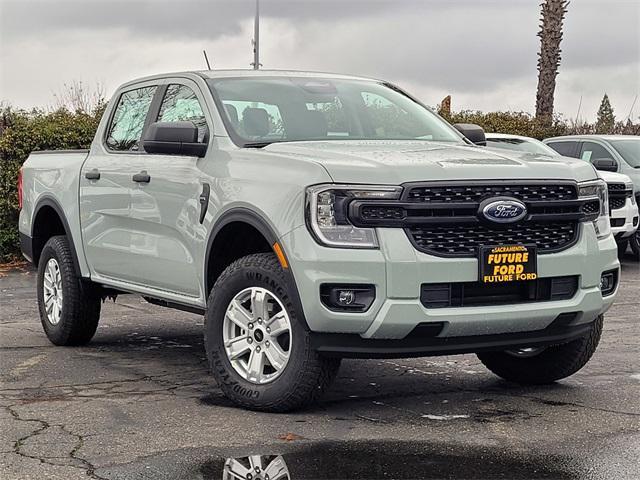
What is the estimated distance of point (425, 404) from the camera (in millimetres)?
6219

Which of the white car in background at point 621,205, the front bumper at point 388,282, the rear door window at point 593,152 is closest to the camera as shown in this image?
the front bumper at point 388,282

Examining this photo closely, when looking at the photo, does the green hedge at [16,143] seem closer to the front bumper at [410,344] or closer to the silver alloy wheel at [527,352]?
the silver alloy wheel at [527,352]

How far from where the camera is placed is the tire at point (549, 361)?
6.61 metres

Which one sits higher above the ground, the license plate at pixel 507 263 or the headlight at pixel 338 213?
the headlight at pixel 338 213

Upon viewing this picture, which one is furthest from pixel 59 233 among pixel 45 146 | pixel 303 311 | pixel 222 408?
pixel 45 146

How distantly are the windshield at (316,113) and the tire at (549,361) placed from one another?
144 centimetres

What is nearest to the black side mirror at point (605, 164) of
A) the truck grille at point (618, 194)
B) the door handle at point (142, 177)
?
the truck grille at point (618, 194)

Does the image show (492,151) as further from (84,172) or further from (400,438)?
(84,172)

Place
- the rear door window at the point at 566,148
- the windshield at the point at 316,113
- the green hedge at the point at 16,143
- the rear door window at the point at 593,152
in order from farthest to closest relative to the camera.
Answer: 1. the rear door window at the point at 566,148
2. the rear door window at the point at 593,152
3. the green hedge at the point at 16,143
4. the windshield at the point at 316,113

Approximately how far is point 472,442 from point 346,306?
0.88 m

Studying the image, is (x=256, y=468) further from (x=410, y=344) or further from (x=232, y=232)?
(x=232, y=232)

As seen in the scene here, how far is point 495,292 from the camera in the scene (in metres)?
5.73

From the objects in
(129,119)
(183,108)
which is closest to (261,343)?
(183,108)

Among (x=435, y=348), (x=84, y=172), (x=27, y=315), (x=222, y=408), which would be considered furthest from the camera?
(x=27, y=315)
